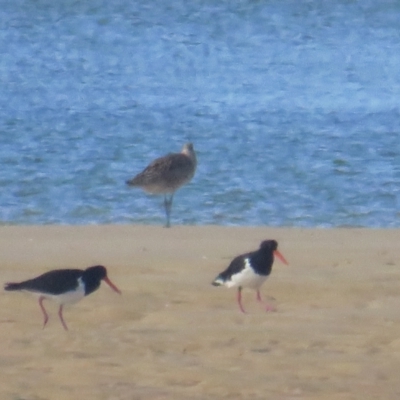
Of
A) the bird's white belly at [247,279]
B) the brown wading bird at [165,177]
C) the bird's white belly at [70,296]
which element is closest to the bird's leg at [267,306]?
the bird's white belly at [247,279]

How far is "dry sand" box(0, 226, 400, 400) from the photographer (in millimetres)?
6031

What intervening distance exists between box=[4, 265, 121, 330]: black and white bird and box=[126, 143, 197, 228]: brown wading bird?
4541mm

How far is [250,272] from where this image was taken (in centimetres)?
773

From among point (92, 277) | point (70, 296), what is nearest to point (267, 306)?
point (92, 277)

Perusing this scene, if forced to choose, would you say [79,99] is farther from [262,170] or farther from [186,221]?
[186,221]

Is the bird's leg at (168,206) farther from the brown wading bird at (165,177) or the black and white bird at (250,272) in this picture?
the black and white bird at (250,272)

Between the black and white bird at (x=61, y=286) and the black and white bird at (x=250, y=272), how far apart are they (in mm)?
831

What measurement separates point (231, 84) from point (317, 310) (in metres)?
Answer: 19.1

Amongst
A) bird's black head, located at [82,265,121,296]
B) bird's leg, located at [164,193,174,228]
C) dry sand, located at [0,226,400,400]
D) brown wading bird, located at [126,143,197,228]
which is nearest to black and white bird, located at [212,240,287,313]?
dry sand, located at [0,226,400,400]

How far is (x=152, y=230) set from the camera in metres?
11.3

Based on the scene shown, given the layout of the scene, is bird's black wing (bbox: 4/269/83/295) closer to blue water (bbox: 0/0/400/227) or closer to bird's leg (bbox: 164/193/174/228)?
bird's leg (bbox: 164/193/174/228)

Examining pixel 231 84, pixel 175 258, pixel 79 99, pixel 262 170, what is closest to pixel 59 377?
pixel 175 258

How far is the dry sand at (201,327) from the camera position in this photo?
6.03 metres

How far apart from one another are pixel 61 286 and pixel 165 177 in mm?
4971
